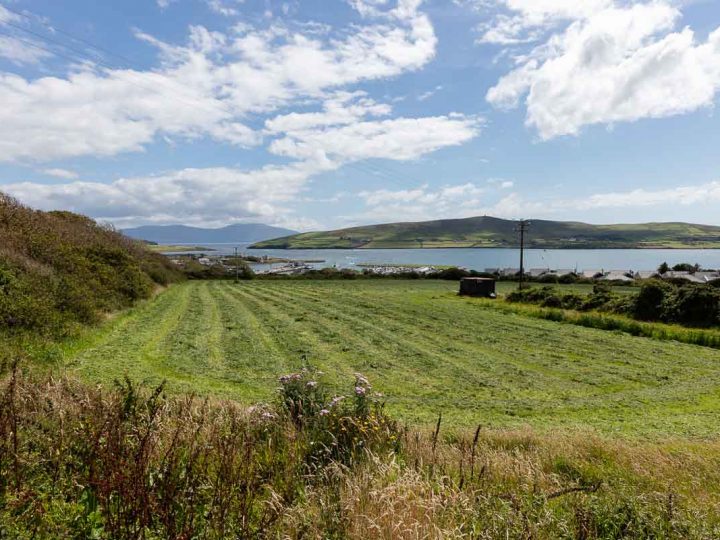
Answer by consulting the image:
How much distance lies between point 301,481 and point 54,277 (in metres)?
23.0

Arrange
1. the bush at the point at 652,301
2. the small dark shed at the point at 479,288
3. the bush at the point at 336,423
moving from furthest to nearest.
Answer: the small dark shed at the point at 479,288 → the bush at the point at 652,301 → the bush at the point at 336,423

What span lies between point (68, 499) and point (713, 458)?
1024 cm

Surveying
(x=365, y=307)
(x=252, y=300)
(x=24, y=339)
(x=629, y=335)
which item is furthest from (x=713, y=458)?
(x=252, y=300)

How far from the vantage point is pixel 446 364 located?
61.1 ft

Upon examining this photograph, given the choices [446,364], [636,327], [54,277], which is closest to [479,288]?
[636,327]

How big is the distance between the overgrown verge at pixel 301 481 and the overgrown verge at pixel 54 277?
38.6ft

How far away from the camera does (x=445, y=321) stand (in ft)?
104

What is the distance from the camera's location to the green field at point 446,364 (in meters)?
12.8

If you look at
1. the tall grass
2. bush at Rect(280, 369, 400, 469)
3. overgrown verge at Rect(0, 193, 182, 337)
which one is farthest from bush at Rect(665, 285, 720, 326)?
overgrown verge at Rect(0, 193, 182, 337)

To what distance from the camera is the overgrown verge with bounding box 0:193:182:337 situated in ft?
57.1

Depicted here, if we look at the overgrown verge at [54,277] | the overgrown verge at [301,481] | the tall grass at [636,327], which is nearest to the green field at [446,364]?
the overgrown verge at [54,277]

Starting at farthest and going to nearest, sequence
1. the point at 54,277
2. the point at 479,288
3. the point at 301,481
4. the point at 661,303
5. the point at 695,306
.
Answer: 1. the point at 479,288
2. the point at 661,303
3. the point at 695,306
4. the point at 54,277
5. the point at 301,481

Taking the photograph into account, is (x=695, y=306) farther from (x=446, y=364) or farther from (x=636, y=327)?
(x=446, y=364)

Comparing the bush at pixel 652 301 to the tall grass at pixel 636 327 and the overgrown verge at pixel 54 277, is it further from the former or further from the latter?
the overgrown verge at pixel 54 277
